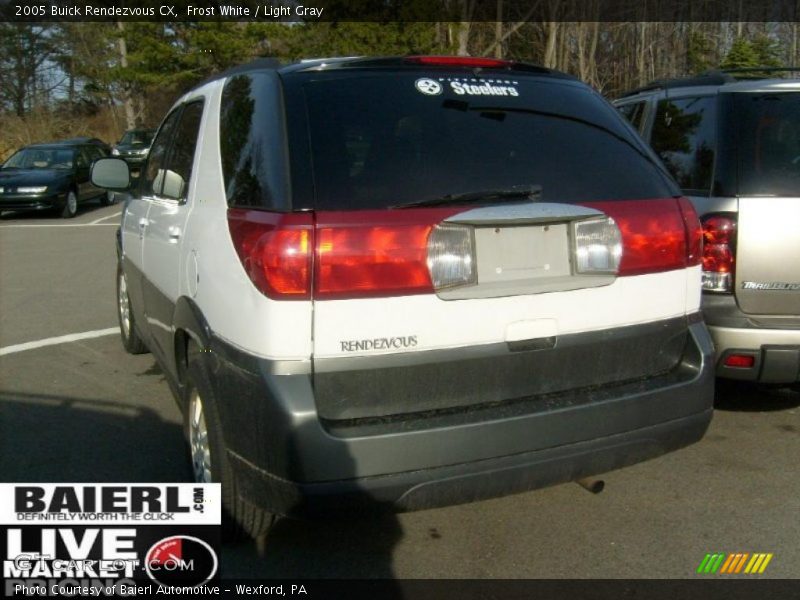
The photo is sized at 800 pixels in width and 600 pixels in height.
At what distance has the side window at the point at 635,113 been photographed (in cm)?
601

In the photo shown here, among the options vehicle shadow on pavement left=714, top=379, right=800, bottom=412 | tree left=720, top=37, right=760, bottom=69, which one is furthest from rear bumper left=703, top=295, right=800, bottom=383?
tree left=720, top=37, right=760, bottom=69

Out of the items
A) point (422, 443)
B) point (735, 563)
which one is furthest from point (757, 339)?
point (422, 443)

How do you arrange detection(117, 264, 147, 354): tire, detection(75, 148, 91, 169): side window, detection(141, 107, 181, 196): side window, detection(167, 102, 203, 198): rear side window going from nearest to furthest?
detection(167, 102, 203, 198): rear side window → detection(141, 107, 181, 196): side window → detection(117, 264, 147, 354): tire → detection(75, 148, 91, 169): side window

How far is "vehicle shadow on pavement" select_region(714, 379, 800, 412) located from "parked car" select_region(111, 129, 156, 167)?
23.7 metres

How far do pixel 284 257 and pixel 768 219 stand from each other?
2.72 m

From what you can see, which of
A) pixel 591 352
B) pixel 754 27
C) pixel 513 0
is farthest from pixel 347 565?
pixel 754 27

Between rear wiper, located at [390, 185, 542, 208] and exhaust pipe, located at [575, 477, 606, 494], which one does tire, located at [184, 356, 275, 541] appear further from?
exhaust pipe, located at [575, 477, 606, 494]

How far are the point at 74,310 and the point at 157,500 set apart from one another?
5.80 m

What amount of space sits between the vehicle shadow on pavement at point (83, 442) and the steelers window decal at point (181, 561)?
3.49 feet

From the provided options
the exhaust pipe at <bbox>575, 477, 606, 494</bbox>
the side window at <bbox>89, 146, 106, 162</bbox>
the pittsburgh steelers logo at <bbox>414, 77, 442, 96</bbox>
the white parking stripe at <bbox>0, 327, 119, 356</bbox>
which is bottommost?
the side window at <bbox>89, 146, 106, 162</bbox>

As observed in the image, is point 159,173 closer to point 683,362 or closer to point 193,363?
point 193,363

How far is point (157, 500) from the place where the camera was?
3104 millimetres

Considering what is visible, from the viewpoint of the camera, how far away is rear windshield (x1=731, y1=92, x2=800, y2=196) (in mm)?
4414

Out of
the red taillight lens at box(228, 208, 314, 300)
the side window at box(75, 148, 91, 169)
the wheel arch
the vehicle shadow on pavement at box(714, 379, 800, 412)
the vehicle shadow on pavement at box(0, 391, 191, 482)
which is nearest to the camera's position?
the red taillight lens at box(228, 208, 314, 300)
